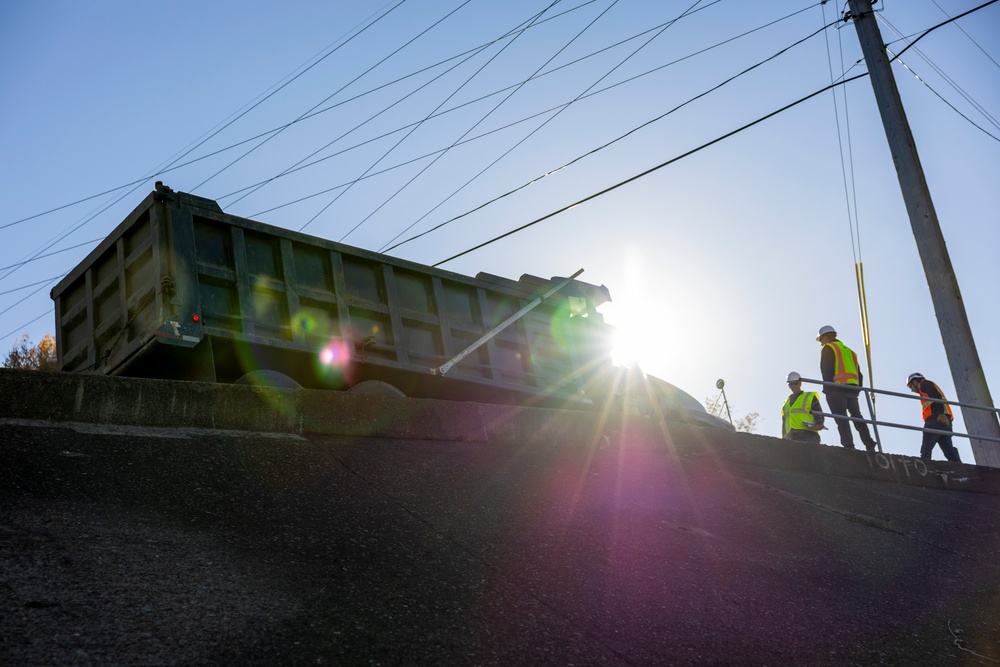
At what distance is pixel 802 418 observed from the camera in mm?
11055

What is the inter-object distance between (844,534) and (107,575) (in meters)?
4.51

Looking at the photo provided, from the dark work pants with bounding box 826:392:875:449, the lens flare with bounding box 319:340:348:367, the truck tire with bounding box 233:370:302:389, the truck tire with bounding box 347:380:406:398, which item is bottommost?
the dark work pants with bounding box 826:392:875:449

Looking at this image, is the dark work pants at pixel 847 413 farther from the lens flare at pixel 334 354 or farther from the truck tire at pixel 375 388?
the lens flare at pixel 334 354

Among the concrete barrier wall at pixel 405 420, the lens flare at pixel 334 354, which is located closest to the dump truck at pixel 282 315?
the lens flare at pixel 334 354

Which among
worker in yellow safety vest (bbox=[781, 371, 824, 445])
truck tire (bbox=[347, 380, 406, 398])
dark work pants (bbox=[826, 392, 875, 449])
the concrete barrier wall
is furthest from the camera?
worker in yellow safety vest (bbox=[781, 371, 824, 445])

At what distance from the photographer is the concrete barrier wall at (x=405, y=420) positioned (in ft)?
18.4

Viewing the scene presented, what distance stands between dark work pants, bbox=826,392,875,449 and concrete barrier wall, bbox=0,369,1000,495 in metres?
1.36

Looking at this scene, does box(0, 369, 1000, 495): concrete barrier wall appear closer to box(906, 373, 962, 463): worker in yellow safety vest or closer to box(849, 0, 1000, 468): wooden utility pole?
box(849, 0, 1000, 468): wooden utility pole

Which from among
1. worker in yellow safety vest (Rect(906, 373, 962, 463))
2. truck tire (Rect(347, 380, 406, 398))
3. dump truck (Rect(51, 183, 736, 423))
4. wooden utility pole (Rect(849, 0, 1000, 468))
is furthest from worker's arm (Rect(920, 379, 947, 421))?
truck tire (Rect(347, 380, 406, 398))

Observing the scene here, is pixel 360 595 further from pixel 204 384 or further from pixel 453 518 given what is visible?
pixel 204 384

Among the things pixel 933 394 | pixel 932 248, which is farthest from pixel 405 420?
pixel 933 394

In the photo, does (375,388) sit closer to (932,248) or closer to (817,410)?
(817,410)

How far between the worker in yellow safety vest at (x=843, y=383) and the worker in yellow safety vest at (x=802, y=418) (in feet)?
0.59

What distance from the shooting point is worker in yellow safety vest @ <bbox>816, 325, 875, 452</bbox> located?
10703 millimetres
